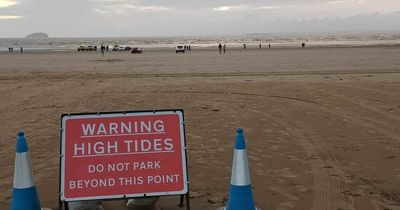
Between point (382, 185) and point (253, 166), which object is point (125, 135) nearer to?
point (253, 166)

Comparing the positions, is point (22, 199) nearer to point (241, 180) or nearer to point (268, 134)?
point (241, 180)

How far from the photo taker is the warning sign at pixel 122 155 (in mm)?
4047

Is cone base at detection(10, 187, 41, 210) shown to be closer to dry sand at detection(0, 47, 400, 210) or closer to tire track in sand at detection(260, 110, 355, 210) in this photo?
dry sand at detection(0, 47, 400, 210)

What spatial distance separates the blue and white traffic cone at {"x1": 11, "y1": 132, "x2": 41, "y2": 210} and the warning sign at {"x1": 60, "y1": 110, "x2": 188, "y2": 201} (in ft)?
1.05

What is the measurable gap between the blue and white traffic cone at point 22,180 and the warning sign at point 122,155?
1.05ft

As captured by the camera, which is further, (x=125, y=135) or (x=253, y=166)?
(x=253, y=166)

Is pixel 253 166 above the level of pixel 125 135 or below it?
below

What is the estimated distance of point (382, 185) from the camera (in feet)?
17.6

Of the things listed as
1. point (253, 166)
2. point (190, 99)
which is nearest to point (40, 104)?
point (190, 99)

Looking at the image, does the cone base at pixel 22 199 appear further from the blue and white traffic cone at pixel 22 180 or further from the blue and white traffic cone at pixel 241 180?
the blue and white traffic cone at pixel 241 180

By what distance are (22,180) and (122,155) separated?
3.12 feet

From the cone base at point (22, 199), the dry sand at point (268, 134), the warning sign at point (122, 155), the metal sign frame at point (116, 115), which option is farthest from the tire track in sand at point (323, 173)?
the cone base at point (22, 199)

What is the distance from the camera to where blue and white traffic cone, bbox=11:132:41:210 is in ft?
13.0

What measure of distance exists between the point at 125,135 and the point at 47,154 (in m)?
3.30
